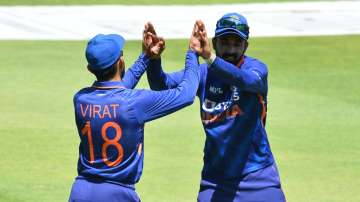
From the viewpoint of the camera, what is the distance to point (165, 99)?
6.77 meters

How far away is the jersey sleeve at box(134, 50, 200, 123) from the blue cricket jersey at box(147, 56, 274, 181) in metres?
0.26

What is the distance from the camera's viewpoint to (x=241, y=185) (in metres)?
7.19

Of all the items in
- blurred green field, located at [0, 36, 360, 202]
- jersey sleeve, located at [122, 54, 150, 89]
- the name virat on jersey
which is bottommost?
blurred green field, located at [0, 36, 360, 202]

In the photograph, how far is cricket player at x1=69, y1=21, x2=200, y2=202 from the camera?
6.67m

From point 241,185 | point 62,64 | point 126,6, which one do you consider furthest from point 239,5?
point 241,185

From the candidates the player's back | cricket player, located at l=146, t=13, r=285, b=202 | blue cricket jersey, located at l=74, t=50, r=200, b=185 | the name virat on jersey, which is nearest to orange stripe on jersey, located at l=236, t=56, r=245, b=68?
cricket player, located at l=146, t=13, r=285, b=202

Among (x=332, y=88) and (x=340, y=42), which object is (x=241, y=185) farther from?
(x=340, y=42)

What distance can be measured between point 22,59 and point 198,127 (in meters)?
4.97

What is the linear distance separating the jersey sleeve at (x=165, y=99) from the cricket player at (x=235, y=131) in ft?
0.81

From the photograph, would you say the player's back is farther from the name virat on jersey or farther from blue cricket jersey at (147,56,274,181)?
blue cricket jersey at (147,56,274,181)

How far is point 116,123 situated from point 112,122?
3 centimetres

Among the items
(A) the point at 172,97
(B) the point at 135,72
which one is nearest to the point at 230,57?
(A) the point at 172,97

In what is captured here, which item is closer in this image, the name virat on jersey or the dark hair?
the name virat on jersey

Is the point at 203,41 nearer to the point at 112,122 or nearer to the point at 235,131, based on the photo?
the point at 235,131
